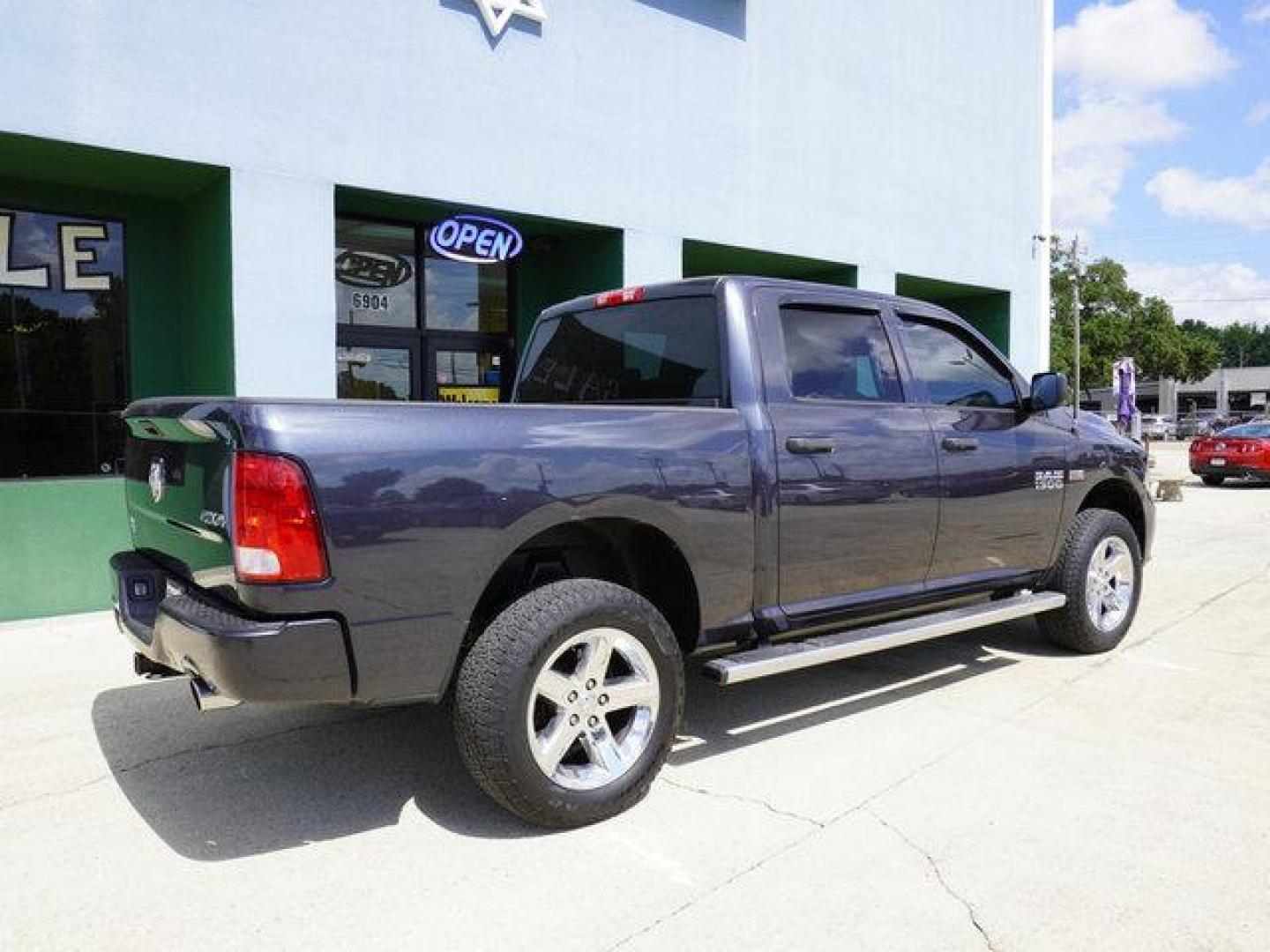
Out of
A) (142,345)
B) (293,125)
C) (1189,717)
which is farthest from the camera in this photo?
(142,345)

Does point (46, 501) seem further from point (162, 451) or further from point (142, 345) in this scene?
point (162, 451)

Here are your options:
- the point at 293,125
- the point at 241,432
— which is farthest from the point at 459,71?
the point at 241,432

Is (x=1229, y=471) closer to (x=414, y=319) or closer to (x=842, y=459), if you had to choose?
(x=414, y=319)

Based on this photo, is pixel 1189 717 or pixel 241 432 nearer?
pixel 241 432

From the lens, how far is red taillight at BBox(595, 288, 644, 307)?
178 inches

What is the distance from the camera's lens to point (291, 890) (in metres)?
2.99

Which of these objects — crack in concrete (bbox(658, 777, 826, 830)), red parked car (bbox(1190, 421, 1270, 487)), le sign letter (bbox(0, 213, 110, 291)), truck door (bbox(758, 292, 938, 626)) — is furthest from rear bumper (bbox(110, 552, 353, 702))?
red parked car (bbox(1190, 421, 1270, 487))

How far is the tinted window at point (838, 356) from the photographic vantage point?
4262mm

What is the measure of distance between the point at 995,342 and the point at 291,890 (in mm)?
13406

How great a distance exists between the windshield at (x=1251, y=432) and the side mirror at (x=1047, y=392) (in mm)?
17912

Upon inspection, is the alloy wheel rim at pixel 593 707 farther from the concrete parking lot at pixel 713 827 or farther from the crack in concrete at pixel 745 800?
the crack in concrete at pixel 745 800

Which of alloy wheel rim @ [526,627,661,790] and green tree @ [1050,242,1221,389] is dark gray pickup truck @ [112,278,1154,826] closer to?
alloy wheel rim @ [526,627,661,790]

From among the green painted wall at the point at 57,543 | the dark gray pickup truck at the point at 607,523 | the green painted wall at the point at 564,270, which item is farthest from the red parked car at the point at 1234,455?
the green painted wall at the point at 57,543

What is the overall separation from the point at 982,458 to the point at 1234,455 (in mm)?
18089
